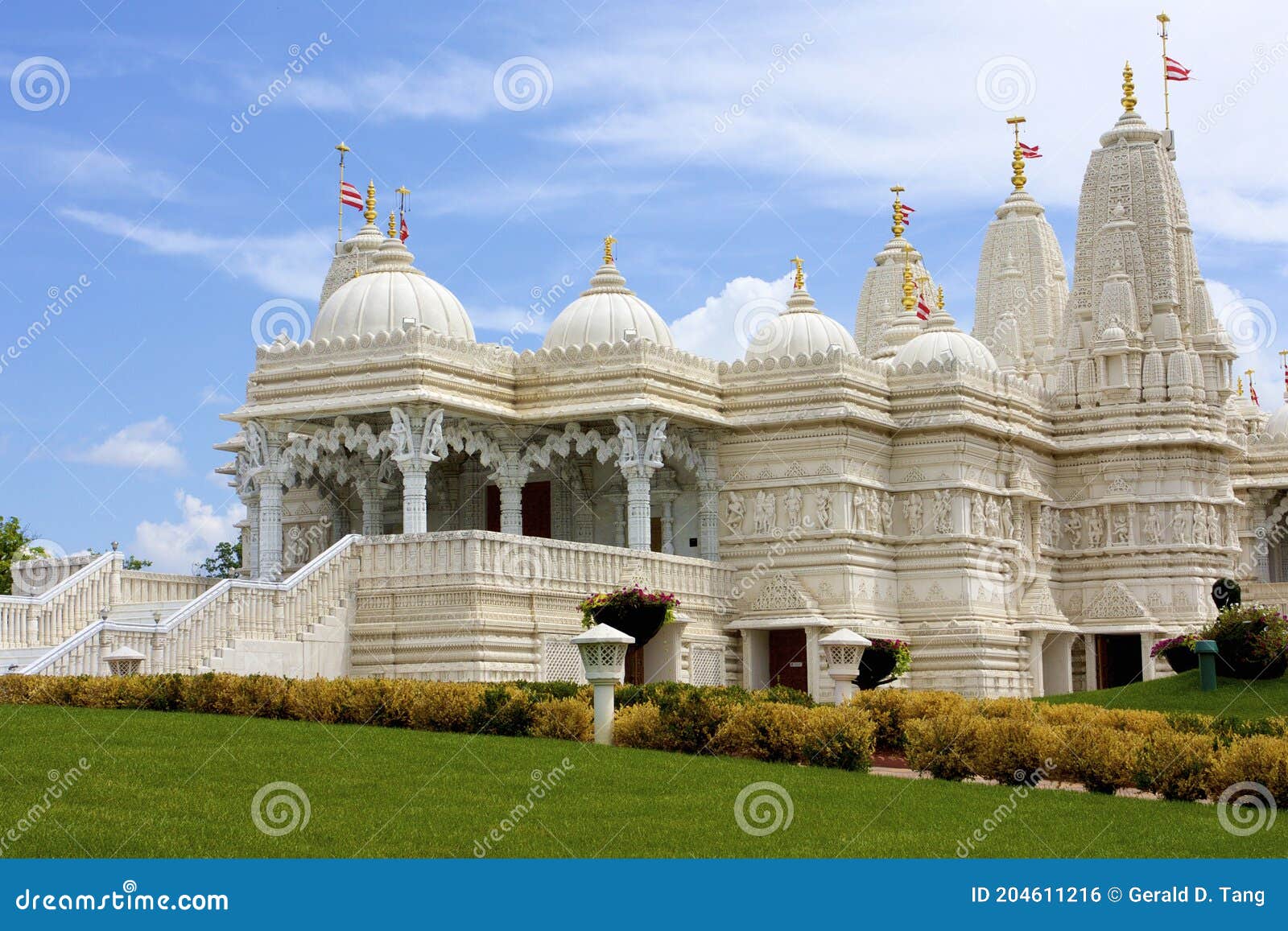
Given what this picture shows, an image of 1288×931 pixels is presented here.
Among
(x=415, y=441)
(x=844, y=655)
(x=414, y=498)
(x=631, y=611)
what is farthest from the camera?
(x=415, y=441)

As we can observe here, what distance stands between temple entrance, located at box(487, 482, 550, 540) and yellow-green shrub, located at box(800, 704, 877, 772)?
63.6 feet

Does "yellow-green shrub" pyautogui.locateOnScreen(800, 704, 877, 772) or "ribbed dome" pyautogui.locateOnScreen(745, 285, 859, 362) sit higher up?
"ribbed dome" pyautogui.locateOnScreen(745, 285, 859, 362)

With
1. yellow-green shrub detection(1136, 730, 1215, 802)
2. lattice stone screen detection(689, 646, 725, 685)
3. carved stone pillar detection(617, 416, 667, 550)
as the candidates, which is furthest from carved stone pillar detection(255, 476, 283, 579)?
yellow-green shrub detection(1136, 730, 1215, 802)

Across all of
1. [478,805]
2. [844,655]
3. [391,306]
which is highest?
[391,306]

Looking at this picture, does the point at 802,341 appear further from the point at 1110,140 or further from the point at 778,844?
the point at 778,844

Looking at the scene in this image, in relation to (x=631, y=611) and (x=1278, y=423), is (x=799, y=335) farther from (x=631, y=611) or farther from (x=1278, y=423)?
(x=1278, y=423)

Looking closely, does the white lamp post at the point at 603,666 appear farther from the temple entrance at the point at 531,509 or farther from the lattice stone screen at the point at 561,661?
the temple entrance at the point at 531,509

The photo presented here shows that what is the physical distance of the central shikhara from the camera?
31.9m

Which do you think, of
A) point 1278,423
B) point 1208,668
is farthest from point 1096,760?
point 1278,423

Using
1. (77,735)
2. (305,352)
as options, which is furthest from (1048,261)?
(77,735)

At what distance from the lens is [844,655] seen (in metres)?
26.7

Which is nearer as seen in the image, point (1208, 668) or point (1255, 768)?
point (1255, 768)

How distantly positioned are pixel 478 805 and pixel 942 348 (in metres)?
25.3

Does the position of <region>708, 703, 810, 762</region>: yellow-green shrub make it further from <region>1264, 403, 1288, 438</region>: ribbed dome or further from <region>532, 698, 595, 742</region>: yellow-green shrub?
<region>1264, 403, 1288, 438</region>: ribbed dome
